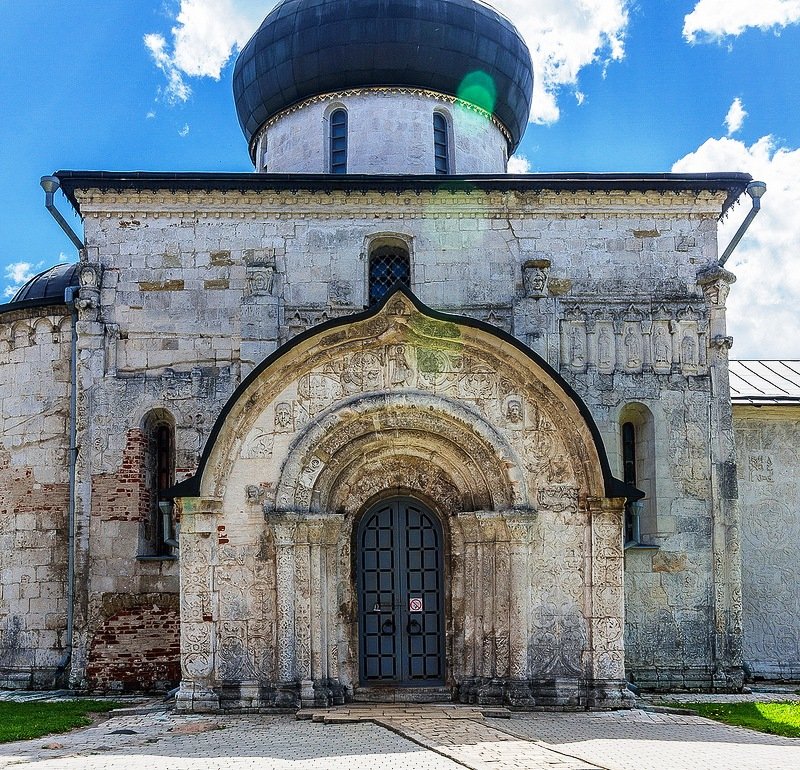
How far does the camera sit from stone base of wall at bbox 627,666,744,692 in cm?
1377

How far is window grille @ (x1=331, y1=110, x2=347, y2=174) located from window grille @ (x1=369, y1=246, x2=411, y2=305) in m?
2.39

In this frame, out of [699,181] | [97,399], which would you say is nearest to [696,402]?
[699,181]

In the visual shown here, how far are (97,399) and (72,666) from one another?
3681mm

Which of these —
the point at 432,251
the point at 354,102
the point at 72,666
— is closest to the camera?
the point at 72,666

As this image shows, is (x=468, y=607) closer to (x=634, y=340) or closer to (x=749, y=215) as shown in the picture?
(x=634, y=340)

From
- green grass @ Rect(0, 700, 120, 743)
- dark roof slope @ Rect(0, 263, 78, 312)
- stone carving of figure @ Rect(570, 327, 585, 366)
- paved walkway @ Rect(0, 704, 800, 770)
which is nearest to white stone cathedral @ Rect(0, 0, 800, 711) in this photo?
→ stone carving of figure @ Rect(570, 327, 585, 366)

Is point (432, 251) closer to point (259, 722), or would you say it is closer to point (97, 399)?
point (97, 399)

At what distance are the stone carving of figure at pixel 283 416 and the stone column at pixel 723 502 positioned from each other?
20.3ft

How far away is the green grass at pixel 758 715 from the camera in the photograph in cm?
1071

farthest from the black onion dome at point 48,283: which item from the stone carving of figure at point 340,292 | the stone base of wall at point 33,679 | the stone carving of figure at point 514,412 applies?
the stone carving of figure at point 514,412

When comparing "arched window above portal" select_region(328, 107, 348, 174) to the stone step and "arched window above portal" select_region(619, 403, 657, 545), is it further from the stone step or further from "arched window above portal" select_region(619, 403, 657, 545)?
the stone step

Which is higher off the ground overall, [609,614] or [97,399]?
[97,399]

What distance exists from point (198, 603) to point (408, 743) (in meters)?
3.43

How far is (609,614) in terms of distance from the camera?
11.8m
